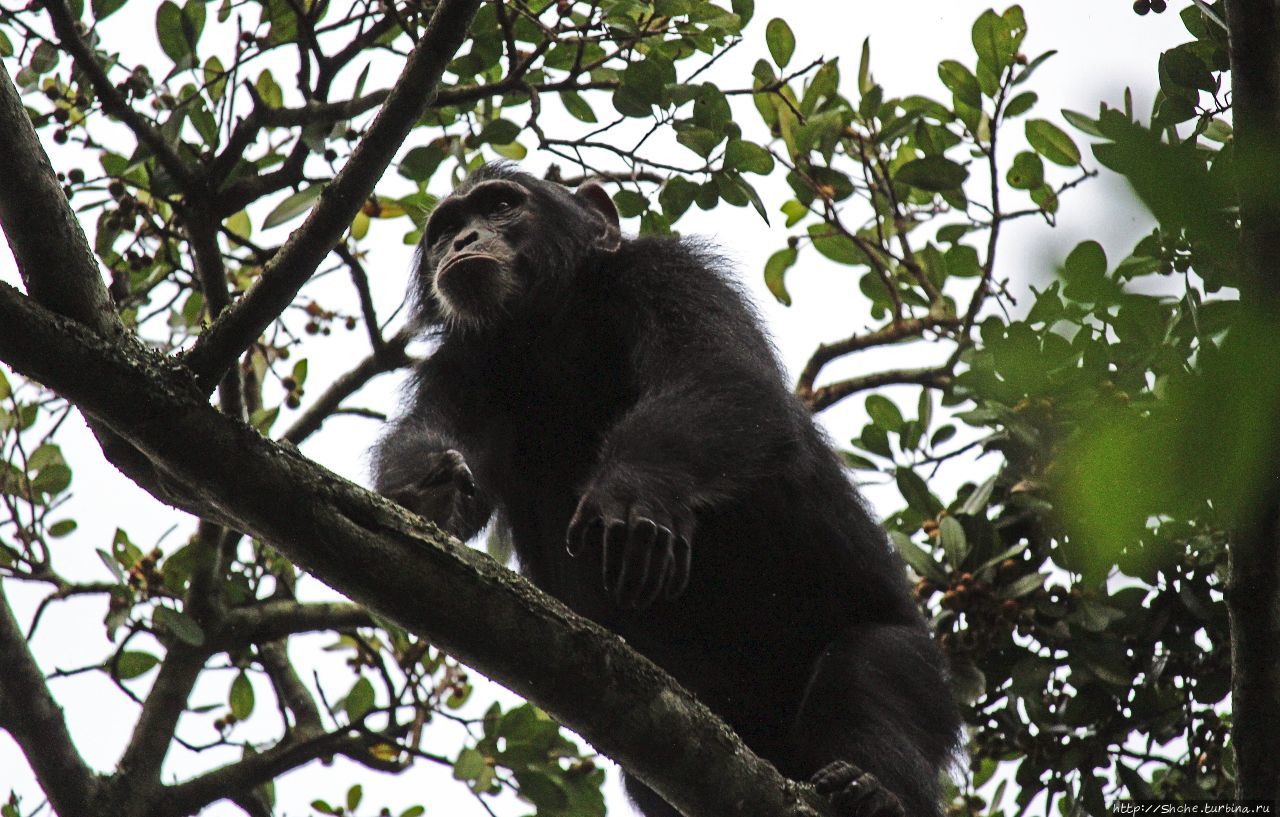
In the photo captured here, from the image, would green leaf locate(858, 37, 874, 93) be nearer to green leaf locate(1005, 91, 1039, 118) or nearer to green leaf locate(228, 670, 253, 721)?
green leaf locate(1005, 91, 1039, 118)

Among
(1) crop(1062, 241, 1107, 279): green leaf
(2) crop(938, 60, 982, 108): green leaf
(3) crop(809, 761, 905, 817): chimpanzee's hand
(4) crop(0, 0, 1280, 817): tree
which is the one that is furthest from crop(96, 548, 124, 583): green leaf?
(1) crop(1062, 241, 1107, 279): green leaf

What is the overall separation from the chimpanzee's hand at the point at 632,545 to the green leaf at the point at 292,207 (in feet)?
7.76

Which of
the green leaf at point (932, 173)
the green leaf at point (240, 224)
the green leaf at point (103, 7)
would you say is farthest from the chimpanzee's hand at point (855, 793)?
the green leaf at point (240, 224)

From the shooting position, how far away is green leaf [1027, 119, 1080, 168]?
528cm

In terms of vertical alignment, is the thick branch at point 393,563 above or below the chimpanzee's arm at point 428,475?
below

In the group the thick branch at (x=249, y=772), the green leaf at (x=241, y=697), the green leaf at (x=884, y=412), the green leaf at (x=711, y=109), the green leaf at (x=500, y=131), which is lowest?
the thick branch at (x=249, y=772)

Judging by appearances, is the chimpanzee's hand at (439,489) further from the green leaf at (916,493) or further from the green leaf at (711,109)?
A: the green leaf at (916,493)

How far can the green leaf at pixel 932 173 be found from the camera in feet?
18.0

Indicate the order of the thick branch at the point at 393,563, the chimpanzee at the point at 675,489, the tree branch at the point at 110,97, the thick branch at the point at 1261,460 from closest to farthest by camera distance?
1. the thick branch at the point at 1261,460
2. the thick branch at the point at 393,563
3. the chimpanzee at the point at 675,489
4. the tree branch at the point at 110,97

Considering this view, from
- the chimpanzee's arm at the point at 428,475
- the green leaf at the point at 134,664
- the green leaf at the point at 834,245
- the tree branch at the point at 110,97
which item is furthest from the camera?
the green leaf at the point at 834,245

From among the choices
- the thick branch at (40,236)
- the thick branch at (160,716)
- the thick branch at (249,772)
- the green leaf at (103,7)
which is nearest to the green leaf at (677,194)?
the green leaf at (103,7)

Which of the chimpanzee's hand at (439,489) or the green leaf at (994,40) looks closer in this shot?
the chimpanzee's hand at (439,489)

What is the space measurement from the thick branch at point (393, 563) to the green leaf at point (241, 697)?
12.7ft

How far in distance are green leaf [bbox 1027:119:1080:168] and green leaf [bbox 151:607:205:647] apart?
4.23m
